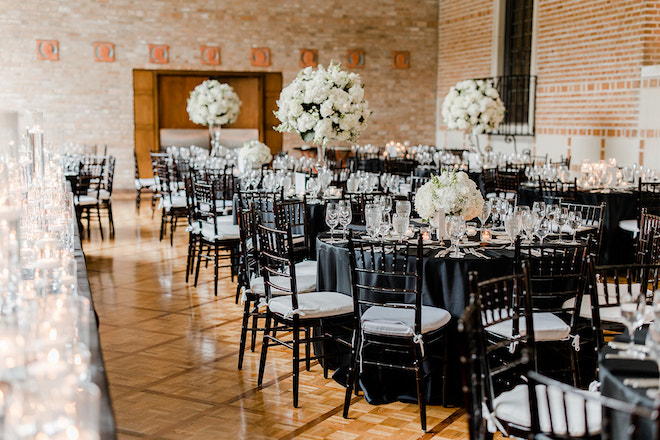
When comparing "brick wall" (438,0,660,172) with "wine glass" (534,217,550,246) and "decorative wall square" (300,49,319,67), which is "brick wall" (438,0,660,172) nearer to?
"decorative wall square" (300,49,319,67)

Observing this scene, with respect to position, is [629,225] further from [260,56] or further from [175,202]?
[260,56]

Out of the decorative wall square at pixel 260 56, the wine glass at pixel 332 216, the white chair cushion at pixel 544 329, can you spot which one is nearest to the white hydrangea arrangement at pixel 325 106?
the wine glass at pixel 332 216

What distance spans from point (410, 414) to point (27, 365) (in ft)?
10.2

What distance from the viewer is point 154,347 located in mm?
5656

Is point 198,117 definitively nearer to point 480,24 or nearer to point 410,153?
point 410,153

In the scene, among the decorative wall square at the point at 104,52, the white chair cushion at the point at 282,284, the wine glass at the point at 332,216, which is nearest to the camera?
the white chair cushion at the point at 282,284

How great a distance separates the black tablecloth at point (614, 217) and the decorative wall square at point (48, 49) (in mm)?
10946

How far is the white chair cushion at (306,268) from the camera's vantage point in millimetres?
5703

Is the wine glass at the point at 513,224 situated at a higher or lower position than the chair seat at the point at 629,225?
higher

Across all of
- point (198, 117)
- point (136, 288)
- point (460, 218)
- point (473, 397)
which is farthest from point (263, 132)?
point (473, 397)

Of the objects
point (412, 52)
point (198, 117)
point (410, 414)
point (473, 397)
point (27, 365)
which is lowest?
point (410, 414)

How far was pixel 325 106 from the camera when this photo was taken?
6.96 metres

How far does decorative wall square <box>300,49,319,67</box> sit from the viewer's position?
1625cm

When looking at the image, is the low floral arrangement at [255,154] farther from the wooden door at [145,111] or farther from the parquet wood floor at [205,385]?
the wooden door at [145,111]
